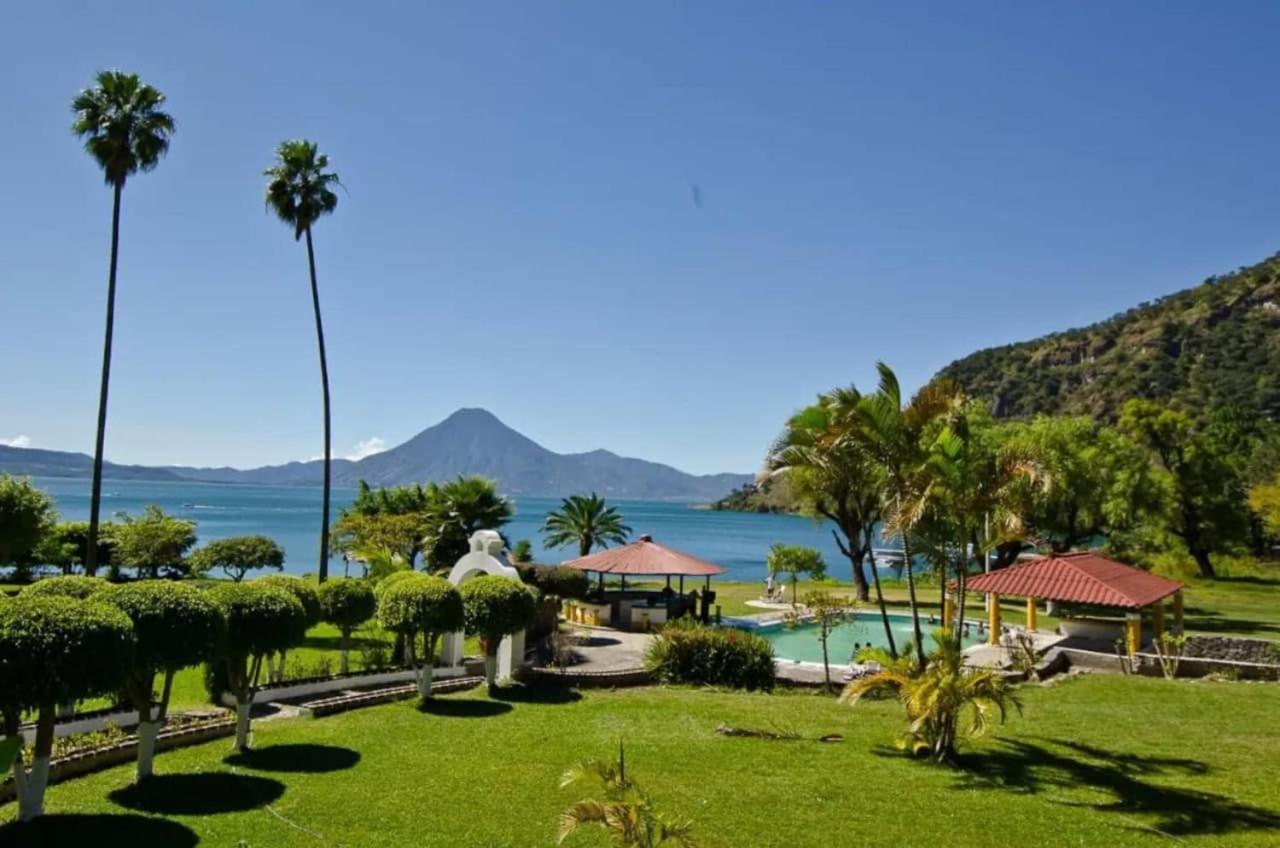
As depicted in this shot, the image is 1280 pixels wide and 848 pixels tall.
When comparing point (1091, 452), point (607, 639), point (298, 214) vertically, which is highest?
point (298, 214)

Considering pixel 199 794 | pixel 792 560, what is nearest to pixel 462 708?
pixel 199 794

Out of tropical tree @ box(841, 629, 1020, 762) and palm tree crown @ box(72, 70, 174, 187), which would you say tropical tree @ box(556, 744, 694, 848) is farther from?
palm tree crown @ box(72, 70, 174, 187)

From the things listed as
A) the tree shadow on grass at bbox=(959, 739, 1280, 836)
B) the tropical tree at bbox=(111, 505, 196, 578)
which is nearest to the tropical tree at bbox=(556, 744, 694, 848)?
the tree shadow on grass at bbox=(959, 739, 1280, 836)

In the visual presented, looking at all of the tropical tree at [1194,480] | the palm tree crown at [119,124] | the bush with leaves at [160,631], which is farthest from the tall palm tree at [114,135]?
the tropical tree at [1194,480]

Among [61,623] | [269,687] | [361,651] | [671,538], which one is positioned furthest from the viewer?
[671,538]

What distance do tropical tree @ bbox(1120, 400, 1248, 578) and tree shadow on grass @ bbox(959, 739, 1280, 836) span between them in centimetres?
3125

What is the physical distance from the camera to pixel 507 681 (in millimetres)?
16281

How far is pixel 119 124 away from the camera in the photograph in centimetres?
2242

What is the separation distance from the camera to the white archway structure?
54.1 ft

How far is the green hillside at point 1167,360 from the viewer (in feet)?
289

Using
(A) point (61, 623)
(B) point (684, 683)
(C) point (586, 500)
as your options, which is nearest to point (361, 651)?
(B) point (684, 683)

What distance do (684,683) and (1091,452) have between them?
2129 cm

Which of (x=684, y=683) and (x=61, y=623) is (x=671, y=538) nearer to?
(x=684, y=683)

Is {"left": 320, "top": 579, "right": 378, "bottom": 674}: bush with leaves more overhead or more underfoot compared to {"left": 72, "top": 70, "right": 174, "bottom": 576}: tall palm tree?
more underfoot
